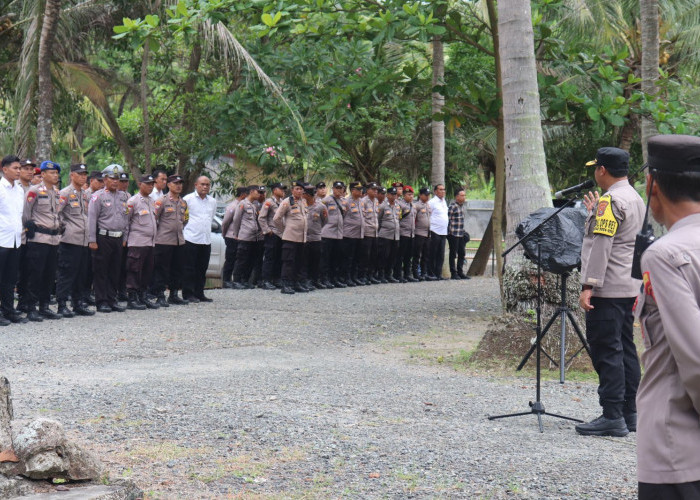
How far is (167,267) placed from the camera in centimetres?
1431

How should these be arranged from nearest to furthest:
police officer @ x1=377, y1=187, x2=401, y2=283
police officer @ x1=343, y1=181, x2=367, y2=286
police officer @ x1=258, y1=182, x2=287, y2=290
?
police officer @ x1=258, y1=182, x2=287, y2=290, police officer @ x1=343, y1=181, x2=367, y2=286, police officer @ x1=377, y1=187, x2=401, y2=283

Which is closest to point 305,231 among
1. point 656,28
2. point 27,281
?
point 27,281

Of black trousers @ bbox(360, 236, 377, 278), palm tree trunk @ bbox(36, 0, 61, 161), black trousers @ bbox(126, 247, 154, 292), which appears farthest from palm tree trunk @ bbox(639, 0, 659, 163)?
palm tree trunk @ bbox(36, 0, 61, 161)

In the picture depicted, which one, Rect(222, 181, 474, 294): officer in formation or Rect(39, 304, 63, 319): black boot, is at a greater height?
Rect(222, 181, 474, 294): officer in formation

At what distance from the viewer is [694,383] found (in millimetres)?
2488

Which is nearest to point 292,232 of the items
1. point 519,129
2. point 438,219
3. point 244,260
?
point 244,260

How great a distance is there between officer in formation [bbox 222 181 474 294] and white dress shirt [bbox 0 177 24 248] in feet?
19.0

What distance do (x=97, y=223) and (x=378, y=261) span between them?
8207 mm

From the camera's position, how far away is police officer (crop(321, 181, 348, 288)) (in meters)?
18.1

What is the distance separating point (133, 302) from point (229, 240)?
4392mm

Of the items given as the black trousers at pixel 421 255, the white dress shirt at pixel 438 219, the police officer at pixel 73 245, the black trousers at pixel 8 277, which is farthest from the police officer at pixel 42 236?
the white dress shirt at pixel 438 219

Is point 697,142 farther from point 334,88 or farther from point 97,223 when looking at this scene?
point 97,223

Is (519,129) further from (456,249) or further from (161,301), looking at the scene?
(456,249)

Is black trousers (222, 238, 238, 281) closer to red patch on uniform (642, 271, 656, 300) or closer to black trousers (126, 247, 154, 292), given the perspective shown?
black trousers (126, 247, 154, 292)
